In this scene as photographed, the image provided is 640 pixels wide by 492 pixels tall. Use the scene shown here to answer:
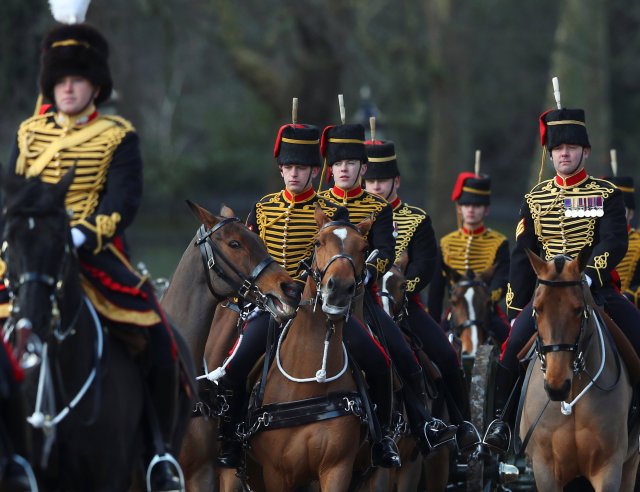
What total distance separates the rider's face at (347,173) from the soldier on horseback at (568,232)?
121cm

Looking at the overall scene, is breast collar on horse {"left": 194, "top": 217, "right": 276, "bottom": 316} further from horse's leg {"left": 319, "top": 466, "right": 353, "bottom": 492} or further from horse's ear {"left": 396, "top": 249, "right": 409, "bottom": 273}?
horse's ear {"left": 396, "top": 249, "right": 409, "bottom": 273}

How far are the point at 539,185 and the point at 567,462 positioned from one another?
78.4 inches

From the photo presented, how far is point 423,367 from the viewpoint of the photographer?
11758 mm

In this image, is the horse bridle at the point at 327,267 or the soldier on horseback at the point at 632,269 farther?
the soldier on horseback at the point at 632,269

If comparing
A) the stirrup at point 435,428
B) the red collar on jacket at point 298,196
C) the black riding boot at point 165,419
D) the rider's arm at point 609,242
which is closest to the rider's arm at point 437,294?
the stirrup at point 435,428

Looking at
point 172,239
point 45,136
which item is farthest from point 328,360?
point 172,239

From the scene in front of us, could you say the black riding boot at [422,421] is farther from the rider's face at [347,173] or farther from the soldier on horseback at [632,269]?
the soldier on horseback at [632,269]

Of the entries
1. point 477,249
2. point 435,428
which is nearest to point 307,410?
point 435,428

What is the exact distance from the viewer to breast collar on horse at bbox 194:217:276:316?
9.29 metres

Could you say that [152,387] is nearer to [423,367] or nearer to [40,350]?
[40,350]

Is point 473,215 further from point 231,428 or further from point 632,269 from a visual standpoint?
point 231,428

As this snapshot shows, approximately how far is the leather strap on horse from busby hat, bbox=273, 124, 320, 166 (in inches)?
68.1

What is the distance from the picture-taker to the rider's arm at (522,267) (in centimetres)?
1088

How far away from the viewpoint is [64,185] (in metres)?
6.99
